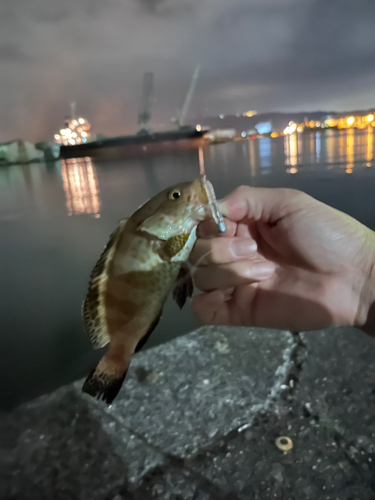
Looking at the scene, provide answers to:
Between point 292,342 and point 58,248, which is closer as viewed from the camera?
point 292,342

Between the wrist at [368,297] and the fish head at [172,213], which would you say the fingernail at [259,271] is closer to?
the fish head at [172,213]

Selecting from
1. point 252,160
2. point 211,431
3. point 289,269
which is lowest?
point 211,431

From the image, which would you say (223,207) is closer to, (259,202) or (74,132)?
(259,202)

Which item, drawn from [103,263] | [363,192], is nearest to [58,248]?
[103,263]

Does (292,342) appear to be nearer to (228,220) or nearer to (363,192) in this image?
(228,220)

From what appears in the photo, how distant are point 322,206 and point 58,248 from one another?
2750 mm

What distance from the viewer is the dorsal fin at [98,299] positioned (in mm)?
919

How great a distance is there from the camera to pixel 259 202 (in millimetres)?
1208

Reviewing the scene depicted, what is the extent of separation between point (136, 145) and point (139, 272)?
7.97 ft

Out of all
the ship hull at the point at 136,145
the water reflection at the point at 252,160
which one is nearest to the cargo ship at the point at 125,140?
the ship hull at the point at 136,145

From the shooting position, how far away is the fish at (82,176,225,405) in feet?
2.93

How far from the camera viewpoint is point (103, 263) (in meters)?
0.92

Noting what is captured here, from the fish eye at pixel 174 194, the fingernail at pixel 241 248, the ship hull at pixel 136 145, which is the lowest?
the fingernail at pixel 241 248

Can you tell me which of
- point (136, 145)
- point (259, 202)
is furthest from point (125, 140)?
point (259, 202)
